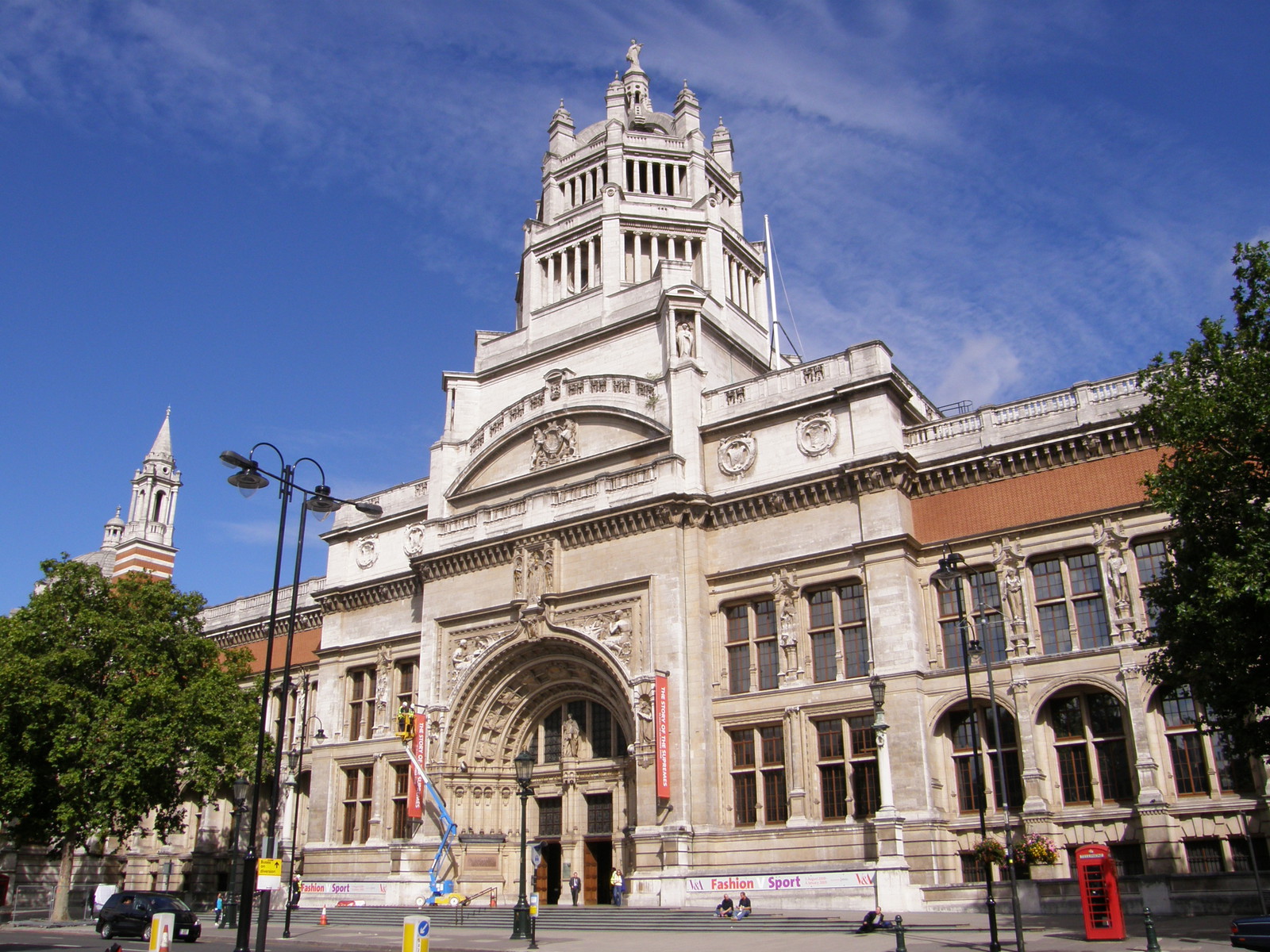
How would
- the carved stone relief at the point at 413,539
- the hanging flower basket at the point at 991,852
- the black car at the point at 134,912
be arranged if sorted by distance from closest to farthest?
the hanging flower basket at the point at 991,852
the black car at the point at 134,912
the carved stone relief at the point at 413,539

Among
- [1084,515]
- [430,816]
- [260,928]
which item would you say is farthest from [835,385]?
[260,928]

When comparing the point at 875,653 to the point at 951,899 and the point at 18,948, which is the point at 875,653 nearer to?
the point at 951,899

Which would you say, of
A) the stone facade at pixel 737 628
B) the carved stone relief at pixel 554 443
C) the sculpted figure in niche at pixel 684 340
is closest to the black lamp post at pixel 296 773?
the stone facade at pixel 737 628

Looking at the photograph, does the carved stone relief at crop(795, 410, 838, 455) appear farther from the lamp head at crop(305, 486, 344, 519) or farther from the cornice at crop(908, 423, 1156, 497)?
the lamp head at crop(305, 486, 344, 519)

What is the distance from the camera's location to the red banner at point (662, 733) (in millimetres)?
33625

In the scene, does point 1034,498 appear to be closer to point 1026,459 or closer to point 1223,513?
point 1026,459

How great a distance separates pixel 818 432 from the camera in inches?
1435

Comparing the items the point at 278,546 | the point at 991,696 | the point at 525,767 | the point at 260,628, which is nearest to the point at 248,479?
the point at 278,546

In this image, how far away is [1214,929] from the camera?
885 inches

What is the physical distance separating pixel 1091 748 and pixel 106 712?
34012mm

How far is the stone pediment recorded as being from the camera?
40094mm

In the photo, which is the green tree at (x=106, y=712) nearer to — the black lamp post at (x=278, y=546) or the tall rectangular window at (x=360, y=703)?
the tall rectangular window at (x=360, y=703)

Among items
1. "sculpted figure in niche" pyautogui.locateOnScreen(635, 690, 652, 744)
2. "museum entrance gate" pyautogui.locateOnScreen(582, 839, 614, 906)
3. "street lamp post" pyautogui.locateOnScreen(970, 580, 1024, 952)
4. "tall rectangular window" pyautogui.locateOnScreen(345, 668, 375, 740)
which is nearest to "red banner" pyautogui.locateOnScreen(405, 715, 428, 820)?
"tall rectangular window" pyautogui.locateOnScreen(345, 668, 375, 740)

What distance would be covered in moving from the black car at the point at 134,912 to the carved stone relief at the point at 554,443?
20169 millimetres
